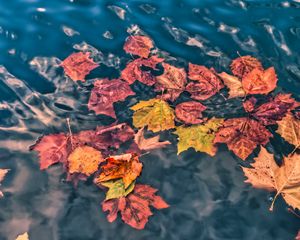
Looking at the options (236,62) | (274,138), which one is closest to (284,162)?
(274,138)

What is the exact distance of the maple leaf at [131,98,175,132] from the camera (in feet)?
9.41

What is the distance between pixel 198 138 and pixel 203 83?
2.31 feet

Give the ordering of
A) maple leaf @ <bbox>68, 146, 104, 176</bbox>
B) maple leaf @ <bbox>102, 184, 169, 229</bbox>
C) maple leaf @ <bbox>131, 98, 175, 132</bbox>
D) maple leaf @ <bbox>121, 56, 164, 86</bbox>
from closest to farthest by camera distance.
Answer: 1. maple leaf @ <bbox>102, 184, 169, 229</bbox>
2. maple leaf @ <bbox>68, 146, 104, 176</bbox>
3. maple leaf @ <bbox>131, 98, 175, 132</bbox>
4. maple leaf @ <bbox>121, 56, 164, 86</bbox>

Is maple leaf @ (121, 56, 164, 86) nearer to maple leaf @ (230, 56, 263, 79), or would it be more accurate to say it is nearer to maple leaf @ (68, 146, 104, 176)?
maple leaf @ (230, 56, 263, 79)

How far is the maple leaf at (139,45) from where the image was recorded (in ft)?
11.7

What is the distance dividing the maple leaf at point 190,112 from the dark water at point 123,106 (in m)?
0.14

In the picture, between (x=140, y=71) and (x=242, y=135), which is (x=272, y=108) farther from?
(x=140, y=71)

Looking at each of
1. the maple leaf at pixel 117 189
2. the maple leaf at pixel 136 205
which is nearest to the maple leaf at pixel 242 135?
the maple leaf at pixel 136 205

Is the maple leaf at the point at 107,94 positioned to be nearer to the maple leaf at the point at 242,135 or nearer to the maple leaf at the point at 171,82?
the maple leaf at the point at 171,82

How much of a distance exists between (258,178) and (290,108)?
77 cm

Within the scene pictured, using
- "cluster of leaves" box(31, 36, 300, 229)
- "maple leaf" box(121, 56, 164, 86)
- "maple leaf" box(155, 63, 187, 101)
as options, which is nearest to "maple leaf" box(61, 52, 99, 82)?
"cluster of leaves" box(31, 36, 300, 229)

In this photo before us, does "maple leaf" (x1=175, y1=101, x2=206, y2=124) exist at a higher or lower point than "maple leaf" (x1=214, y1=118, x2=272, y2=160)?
lower

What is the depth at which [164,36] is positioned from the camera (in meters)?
3.74

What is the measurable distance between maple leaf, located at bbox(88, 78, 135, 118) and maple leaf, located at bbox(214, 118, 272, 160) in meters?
0.91
